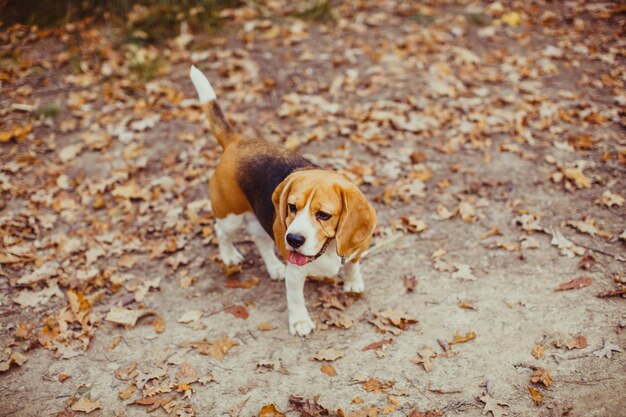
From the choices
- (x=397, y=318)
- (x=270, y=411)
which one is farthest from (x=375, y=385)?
(x=270, y=411)

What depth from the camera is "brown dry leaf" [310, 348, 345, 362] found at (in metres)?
3.61

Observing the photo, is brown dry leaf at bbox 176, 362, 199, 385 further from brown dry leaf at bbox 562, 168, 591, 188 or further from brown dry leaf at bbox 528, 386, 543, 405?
brown dry leaf at bbox 562, 168, 591, 188

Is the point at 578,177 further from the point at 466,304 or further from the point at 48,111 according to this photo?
the point at 48,111

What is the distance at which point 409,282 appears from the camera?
4152 millimetres

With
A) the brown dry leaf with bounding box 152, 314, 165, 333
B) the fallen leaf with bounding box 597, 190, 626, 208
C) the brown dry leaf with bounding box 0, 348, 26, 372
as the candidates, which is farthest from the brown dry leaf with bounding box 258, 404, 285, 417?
the fallen leaf with bounding box 597, 190, 626, 208

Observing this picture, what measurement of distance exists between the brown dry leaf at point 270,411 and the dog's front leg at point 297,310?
0.69 metres

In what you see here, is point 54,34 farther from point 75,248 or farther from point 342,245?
point 342,245

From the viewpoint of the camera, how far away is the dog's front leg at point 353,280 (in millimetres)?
3984

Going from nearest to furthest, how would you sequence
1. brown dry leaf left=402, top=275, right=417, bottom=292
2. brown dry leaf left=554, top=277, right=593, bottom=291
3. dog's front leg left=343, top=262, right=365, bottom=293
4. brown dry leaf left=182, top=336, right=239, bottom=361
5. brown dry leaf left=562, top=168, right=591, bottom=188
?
brown dry leaf left=182, top=336, right=239, bottom=361 < brown dry leaf left=554, top=277, right=593, bottom=291 < dog's front leg left=343, top=262, right=365, bottom=293 < brown dry leaf left=402, top=275, right=417, bottom=292 < brown dry leaf left=562, top=168, right=591, bottom=188

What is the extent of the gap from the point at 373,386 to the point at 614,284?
Answer: 2.19 m

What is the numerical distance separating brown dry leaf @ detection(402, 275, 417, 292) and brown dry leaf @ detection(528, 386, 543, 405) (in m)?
1.22

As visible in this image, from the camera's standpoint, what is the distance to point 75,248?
15.5 feet

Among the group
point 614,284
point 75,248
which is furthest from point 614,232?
point 75,248

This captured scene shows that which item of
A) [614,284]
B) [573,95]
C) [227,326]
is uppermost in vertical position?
[573,95]
